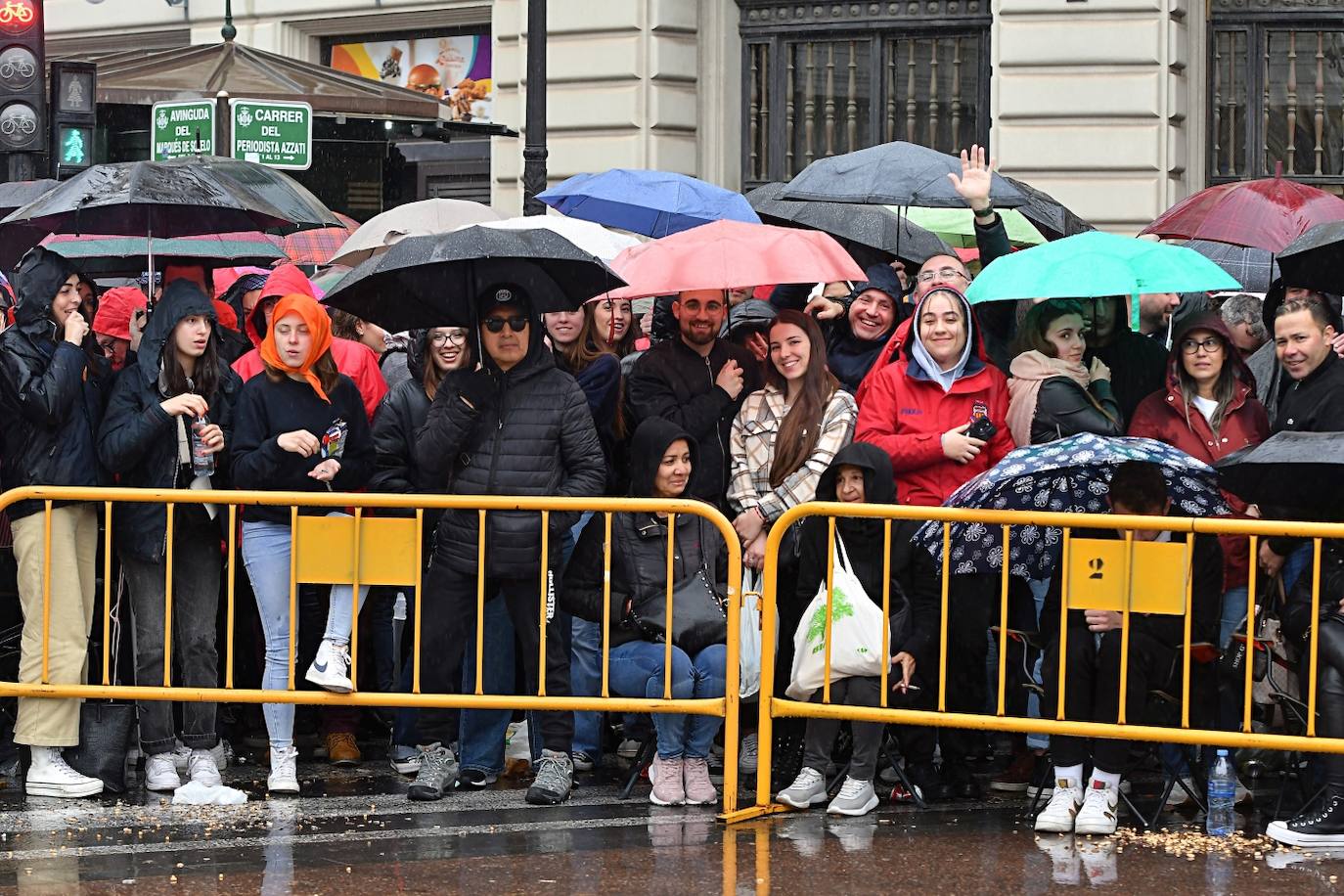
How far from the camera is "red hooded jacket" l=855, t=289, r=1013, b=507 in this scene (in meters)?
9.22

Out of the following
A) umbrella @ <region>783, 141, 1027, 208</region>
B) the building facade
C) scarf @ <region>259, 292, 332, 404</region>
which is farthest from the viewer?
the building facade

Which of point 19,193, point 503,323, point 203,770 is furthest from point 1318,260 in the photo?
point 19,193

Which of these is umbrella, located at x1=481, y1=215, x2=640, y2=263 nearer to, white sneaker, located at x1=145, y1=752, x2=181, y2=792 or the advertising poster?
white sneaker, located at x1=145, y1=752, x2=181, y2=792

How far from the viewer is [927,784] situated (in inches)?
353

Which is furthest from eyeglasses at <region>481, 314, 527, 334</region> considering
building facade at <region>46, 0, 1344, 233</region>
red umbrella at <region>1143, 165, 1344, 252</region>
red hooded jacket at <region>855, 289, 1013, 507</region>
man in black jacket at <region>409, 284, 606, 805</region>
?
building facade at <region>46, 0, 1344, 233</region>

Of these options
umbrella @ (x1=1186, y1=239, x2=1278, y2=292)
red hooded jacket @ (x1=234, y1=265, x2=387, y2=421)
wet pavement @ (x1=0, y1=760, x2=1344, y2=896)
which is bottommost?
wet pavement @ (x1=0, y1=760, x2=1344, y2=896)

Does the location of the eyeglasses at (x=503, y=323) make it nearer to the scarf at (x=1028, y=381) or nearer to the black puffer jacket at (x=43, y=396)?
the black puffer jacket at (x=43, y=396)

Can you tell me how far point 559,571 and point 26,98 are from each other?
716 centimetres

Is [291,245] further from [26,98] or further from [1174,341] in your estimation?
[1174,341]

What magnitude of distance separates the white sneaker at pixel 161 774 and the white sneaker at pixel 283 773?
1.24 feet

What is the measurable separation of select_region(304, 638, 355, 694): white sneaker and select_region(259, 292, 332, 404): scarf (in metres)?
1.02

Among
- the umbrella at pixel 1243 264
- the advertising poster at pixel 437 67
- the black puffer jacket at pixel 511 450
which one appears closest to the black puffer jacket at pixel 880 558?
the black puffer jacket at pixel 511 450

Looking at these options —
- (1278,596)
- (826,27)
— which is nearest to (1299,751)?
(1278,596)

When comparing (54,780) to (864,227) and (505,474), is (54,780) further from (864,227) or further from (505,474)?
(864,227)
